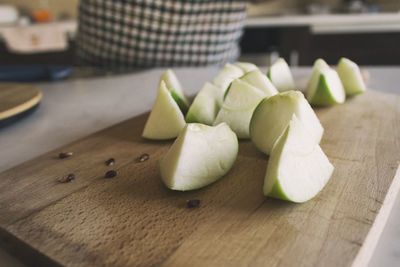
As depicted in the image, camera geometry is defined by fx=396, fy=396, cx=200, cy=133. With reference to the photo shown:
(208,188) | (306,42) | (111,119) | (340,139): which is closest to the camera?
(208,188)

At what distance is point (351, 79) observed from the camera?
0.90 meters

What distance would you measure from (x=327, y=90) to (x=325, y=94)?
0.01 metres

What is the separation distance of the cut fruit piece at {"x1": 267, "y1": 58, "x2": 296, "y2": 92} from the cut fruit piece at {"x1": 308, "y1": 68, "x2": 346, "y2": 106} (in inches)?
2.1

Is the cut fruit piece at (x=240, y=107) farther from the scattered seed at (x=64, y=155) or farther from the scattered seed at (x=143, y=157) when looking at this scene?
the scattered seed at (x=64, y=155)

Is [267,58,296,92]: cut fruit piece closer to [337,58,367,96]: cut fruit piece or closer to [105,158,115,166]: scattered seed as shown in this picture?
[337,58,367,96]: cut fruit piece

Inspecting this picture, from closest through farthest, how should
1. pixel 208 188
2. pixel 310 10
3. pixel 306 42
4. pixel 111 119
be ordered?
1. pixel 208 188
2. pixel 111 119
3. pixel 306 42
4. pixel 310 10

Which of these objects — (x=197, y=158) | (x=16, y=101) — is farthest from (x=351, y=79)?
(x=16, y=101)

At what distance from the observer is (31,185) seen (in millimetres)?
588

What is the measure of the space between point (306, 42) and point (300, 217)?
7.27 ft

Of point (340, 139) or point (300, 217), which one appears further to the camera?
point (340, 139)

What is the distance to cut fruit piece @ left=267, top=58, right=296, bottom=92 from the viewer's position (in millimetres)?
871

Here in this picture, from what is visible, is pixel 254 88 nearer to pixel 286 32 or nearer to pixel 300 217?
pixel 300 217

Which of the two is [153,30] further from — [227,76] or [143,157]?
[143,157]

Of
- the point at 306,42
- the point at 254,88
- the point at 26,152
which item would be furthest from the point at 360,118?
the point at 306,42
